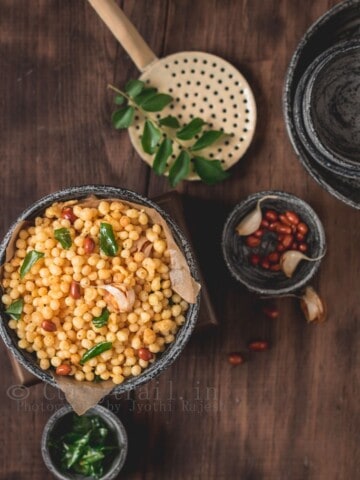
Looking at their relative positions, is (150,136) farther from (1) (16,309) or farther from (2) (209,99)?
(1) (16,309)

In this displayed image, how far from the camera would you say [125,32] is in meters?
1.57

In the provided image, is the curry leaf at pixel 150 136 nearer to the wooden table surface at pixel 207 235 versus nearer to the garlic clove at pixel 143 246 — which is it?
the wooden table surface at pixel 207 235

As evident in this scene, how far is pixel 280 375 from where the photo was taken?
1.72 meters

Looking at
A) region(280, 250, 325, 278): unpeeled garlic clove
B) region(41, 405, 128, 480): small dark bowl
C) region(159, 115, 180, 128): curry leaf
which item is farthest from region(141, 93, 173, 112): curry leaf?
region(41, 405, 128, 480): small dark bowl

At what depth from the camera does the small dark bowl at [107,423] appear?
1.62m

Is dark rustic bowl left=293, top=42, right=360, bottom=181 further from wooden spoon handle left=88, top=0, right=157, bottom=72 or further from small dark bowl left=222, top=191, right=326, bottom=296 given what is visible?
wooden spoon handle left=88, top=0, right=157, bottom=72

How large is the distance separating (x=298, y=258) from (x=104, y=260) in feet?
1.59

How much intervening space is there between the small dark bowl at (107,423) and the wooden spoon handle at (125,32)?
0.79 metres

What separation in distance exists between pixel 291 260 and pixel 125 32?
619 mm

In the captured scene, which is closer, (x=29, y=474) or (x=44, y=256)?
(x=44, y=256)

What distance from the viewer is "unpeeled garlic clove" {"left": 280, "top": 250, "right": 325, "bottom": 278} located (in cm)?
163

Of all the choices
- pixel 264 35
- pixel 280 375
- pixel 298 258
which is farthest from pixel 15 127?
pixel 280 375

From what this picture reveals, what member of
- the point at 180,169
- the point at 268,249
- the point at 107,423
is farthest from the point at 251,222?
the point at 107,423

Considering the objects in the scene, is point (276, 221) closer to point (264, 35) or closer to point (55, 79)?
point (264, 35)
